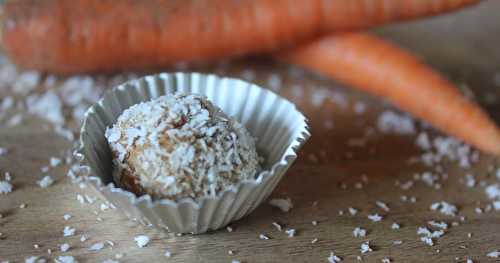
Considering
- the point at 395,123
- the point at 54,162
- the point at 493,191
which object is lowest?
the point at 54,162

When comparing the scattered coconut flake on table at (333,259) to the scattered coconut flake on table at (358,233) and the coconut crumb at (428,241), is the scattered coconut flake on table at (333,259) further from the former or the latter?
the coconut crumb at (428,241)

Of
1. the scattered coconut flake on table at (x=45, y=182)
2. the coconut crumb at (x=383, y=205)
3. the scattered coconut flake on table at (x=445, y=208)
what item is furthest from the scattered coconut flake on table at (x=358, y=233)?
the scattered coconut flake on table at (x=45, y=182)

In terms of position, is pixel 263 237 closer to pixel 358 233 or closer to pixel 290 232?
pixel 290 232

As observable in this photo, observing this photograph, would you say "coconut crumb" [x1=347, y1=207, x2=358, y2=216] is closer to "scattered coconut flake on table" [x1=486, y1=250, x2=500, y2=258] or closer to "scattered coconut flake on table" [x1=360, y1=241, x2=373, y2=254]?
"scattered coconut flake on table" [x1=360, y1=241, x2=373, y2=254]

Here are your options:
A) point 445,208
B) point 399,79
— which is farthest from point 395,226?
point 399,79

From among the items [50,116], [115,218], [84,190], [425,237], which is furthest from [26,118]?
[425,237]

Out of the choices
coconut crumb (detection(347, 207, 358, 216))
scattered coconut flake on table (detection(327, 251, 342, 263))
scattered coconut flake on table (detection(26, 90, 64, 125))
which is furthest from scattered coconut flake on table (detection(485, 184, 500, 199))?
scattered coconut flake on table (detection(26, 90, 64, 125))
